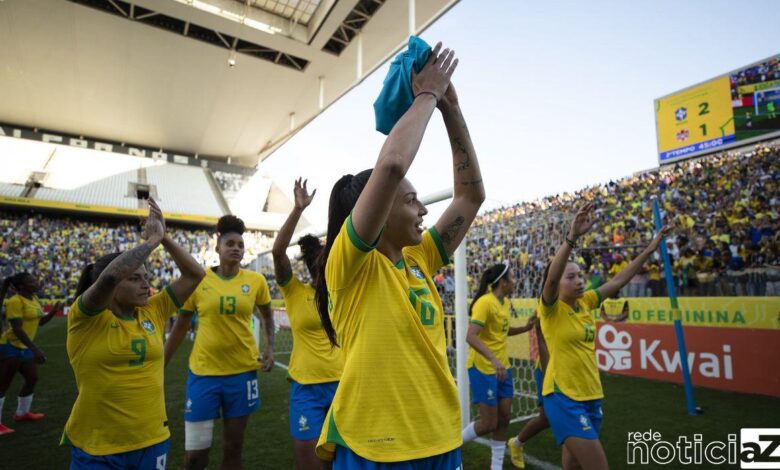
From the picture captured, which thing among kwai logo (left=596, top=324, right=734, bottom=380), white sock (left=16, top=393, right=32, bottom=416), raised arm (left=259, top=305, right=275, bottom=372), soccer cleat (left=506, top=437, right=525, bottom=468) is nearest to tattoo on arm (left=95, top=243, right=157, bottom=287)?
raised arm (left=259, top=305, right=275, bottom=372)

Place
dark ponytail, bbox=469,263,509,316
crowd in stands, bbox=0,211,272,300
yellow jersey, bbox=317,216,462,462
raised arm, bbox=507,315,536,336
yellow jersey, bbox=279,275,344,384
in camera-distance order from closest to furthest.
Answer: yellow jersey, bbox=317,216,462,462
yellow jersey, bbox=279,275,344,384
dark ponytail, bbox=469,263,509,316
raised arm, bbox=507,315,536,336
crowd in stands, bbox=0,211,272,300

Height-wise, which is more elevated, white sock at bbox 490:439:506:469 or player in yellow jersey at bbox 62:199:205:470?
player in yellow jersey at bbox 62:199:205:470

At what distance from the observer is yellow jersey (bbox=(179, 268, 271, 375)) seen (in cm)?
409

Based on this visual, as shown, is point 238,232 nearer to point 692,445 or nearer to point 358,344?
point 358,344

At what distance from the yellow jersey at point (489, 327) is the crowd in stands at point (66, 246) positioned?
2168 cm

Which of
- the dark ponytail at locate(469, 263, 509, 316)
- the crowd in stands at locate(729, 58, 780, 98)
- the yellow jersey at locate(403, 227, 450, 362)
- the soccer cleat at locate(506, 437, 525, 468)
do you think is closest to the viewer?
the yellow jersey at locate(403, 227, 450, 362)

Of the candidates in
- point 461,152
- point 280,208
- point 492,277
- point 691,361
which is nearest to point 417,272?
point 461,152

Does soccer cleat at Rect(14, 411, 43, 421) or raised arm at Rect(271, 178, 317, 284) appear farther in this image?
soccer cleat at Rect(14, 411, 43, 421)

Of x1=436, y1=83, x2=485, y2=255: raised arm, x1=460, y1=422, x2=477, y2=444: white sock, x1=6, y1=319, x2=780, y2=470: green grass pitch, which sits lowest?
x1=6, y1=319, x2=780, y2=470: green grass pitch

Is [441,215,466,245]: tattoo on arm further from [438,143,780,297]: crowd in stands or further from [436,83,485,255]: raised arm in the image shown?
[438,143,780,297]: crowd in stands

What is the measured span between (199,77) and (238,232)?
26.6 m

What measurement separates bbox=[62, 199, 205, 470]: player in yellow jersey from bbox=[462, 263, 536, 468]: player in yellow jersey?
3030mm

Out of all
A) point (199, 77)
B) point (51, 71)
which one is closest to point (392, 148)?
point (199, 77)

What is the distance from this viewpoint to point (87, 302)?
8.54 ft
